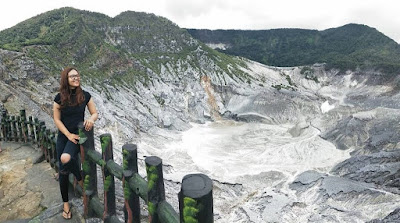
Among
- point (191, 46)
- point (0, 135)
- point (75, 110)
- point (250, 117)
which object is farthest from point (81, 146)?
point (191, 46)

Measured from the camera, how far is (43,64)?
33969mm

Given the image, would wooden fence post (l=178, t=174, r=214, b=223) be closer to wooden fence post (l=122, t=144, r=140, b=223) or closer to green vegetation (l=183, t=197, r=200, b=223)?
green vegetation (l=183, t=197, r=200, b=223)

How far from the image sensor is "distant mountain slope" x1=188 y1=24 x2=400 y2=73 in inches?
3868

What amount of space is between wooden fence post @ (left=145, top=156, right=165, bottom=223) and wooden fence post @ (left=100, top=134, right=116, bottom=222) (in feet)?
3.98

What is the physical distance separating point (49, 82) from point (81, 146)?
101 ft

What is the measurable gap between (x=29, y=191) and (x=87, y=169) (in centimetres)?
239

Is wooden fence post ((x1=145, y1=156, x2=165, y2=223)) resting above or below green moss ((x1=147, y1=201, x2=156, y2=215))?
above

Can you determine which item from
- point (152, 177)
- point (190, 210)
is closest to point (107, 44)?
point (152, 177)

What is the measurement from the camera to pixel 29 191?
6.01 meters

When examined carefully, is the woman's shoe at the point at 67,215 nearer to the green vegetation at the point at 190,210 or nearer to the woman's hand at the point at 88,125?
the woman's hand at the point at 88,125

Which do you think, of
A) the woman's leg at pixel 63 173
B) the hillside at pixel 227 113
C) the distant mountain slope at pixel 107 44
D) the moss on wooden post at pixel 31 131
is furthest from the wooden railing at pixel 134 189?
the distant mountain slope at pixel 107 44

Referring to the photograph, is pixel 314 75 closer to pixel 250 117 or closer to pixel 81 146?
pixel 250 117

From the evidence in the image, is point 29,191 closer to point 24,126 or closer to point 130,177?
point 24,126

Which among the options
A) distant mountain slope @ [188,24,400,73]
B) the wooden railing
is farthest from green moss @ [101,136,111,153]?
distant mountain slope @ [188,24,400,73]
